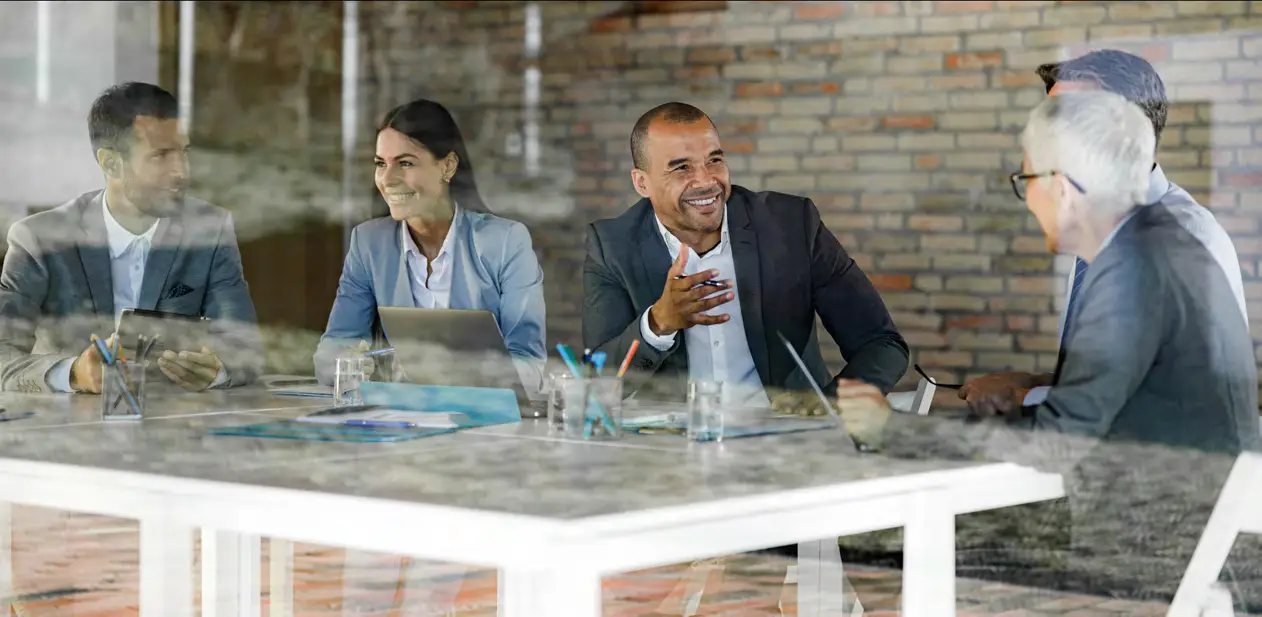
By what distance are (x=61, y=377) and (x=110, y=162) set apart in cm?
84

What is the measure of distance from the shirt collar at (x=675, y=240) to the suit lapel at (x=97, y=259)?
1185 mm

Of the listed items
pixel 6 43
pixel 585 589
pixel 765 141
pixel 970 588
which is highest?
pixel 6 43

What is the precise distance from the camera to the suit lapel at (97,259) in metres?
3.04

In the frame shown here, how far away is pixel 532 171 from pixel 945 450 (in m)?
3.63

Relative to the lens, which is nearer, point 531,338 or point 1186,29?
point 531,338

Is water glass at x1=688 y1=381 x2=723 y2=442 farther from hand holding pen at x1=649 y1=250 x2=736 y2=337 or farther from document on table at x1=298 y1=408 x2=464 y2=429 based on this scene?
→ hand holding pen at x1=649 y1=250 x2=736 y2=337

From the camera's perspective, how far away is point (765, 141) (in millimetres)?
4488

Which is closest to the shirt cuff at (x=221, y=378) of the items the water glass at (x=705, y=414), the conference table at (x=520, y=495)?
the conference table at (x=520, y=495)

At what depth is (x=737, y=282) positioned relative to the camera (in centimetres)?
295

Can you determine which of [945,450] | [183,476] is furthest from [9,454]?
[945,450]

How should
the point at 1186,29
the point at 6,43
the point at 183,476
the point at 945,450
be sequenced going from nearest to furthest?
the point at 183,476
the point at 945,450
the point at 1186,29
the point at 6,43

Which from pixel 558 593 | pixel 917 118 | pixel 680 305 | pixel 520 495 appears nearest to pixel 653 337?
pixel 680 305

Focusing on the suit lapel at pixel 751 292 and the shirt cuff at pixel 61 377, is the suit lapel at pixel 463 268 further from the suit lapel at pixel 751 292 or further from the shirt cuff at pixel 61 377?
the shirt cuff at pixel 61 377

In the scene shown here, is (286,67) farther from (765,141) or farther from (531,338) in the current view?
(531,338)
